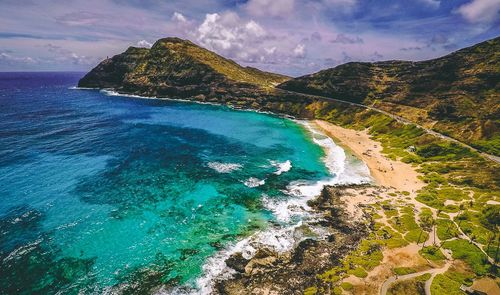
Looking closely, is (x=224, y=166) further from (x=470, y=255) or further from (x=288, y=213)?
(x=470, y=255)

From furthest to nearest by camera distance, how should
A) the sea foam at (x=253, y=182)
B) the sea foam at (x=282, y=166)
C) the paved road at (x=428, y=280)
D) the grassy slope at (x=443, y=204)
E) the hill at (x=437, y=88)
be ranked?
the hill at (x=437, y=88), the sea foam at (x=282, y=166), the sea foam at (x=253, y=182), the grassy slope at (x=443, y=204), the paved road at (x=428, y=280)

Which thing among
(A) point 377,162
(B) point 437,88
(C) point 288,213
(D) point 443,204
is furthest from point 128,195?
(B) point 437,88

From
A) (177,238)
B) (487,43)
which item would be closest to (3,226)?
(177,238)

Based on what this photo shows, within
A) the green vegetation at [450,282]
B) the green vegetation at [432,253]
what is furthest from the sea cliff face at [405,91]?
the green vegetation at [450,282]

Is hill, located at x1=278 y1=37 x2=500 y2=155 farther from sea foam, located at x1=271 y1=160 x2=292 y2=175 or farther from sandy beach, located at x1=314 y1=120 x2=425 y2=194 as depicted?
sea foam, located at x1=271 y1=160 x2=292 y2=175

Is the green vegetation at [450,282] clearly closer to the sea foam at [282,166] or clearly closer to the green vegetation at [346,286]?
the green vegetation at [346,286]

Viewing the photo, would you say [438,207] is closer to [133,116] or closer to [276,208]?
[276,208]
